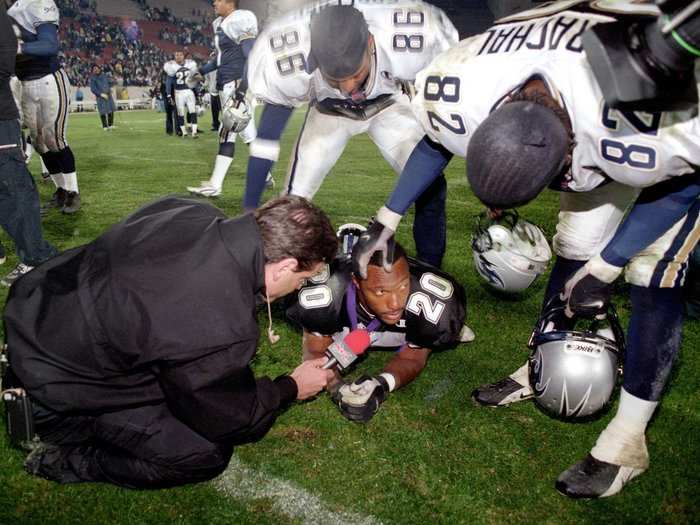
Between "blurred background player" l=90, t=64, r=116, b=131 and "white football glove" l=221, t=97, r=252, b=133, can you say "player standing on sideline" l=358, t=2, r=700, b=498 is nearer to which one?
"white football glove" l=221, t=97, r=252, b=133

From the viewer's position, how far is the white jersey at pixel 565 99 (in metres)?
1.56

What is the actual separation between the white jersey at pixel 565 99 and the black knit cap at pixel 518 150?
0.12m

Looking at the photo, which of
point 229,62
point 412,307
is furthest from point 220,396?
point 229,62

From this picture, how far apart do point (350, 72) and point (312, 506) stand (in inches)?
72.0

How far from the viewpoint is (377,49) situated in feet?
9.11

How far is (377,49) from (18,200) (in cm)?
231

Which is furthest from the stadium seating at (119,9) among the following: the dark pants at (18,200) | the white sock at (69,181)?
the dark pants at (18,200)

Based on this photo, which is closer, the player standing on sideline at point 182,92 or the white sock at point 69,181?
the white sock at point 69,181

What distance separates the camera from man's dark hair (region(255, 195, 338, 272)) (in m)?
1.78

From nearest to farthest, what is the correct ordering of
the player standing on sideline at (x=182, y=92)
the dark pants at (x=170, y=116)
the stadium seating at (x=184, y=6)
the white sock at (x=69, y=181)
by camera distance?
the white sock at (x=69, y=181), the player standing on sideline at (x=182, y=92), the dark pants at (x=170, y=116), the stadium seating at (x=184, y=6)

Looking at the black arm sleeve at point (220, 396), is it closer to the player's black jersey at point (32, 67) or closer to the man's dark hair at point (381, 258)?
the man's dark hair at point (381, 258)

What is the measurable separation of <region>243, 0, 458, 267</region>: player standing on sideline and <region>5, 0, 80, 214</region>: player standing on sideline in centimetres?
226

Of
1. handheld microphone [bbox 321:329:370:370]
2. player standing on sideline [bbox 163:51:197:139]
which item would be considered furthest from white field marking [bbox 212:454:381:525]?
player standing on sideline [bbox 163:51:197:139]

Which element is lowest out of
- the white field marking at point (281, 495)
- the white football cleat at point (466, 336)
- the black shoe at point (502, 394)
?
the white field marking at point (281, 495)
